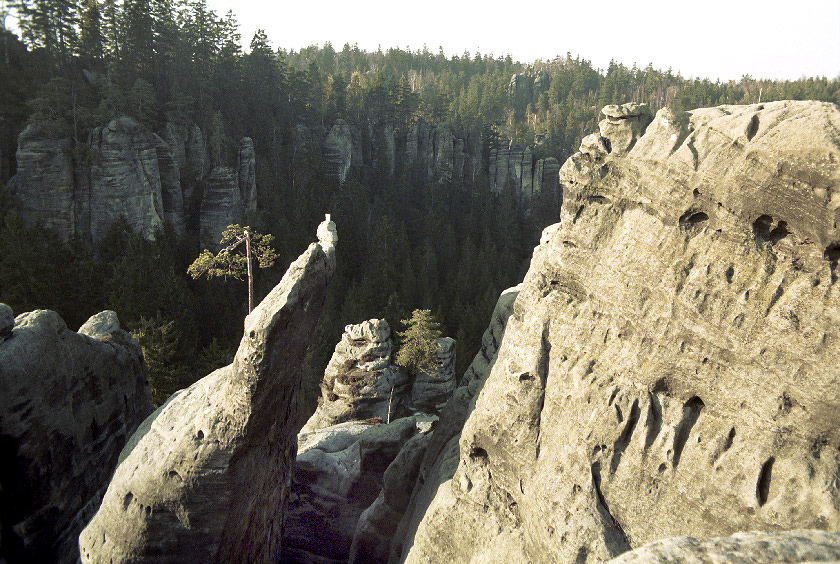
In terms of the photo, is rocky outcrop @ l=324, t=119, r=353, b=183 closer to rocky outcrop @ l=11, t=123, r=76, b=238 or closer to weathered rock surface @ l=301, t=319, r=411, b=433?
rocky outcrop @ l=11, t=123, r=76, b=238

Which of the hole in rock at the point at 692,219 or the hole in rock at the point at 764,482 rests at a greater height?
the hole in rock at the point at 692,219

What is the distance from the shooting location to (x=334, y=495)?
14102mm

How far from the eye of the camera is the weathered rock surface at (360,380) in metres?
22.4

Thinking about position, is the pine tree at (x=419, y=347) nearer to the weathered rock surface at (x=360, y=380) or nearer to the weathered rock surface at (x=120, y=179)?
the weathered rock surface at (x=360, y=380)

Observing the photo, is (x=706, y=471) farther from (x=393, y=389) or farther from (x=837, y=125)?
(x=393, y=389)

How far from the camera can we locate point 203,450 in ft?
28.0

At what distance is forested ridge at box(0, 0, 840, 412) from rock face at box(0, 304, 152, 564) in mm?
9114

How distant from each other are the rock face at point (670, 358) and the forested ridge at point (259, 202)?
16685 millimetres

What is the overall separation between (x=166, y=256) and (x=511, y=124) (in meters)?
103

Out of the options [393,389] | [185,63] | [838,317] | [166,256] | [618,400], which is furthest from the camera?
[185,63]

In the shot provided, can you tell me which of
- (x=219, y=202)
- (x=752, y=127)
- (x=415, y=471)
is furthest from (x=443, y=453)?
(x=219, y=202)

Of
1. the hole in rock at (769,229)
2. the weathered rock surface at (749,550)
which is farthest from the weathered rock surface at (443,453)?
the weathered rock surface at (749,550)

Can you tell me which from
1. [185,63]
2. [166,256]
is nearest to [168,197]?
[166,256]

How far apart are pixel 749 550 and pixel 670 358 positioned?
3169 millimetres
